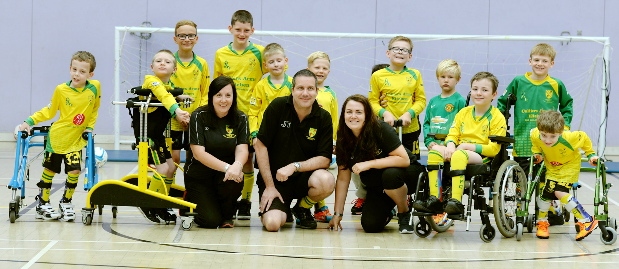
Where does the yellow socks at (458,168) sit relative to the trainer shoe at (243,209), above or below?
above

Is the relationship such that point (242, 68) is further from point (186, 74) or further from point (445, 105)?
point (445, 105)

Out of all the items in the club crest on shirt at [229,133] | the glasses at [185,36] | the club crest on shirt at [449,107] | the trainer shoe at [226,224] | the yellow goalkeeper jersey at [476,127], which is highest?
the glasses at [185,36]

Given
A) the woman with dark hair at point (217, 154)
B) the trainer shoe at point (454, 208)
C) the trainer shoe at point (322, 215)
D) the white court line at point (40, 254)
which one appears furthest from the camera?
the trainer shoe at point (322, 215)

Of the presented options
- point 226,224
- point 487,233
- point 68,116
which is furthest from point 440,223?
point 68,116

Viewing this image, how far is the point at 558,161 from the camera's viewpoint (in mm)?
6109

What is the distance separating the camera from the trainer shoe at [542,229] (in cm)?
606

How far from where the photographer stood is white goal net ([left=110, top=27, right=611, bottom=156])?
11.1m

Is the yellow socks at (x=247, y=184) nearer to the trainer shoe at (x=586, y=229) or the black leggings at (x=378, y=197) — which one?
the black leggings at (x=378, y=197)

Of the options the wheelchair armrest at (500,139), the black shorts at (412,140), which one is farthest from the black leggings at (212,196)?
the wheelchair armrest at (500,139)

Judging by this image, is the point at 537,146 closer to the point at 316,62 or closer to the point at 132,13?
the point at 316,62

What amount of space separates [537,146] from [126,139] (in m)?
6.22

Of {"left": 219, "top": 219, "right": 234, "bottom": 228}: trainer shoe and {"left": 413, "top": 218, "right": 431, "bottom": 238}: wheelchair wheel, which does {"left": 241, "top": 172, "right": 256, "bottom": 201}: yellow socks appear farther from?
{"left": 413, "top": 218, "right": 431, "bottom": 238}: wheelchair wheel

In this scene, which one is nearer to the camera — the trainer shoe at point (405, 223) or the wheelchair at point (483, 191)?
the wheelchair at point (483, 191)

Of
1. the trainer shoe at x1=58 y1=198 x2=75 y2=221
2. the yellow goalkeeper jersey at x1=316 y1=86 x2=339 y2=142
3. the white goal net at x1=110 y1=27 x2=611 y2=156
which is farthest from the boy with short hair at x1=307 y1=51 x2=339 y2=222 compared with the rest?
the white goal net at x1=110 y1=27 x2=611 y2=156
